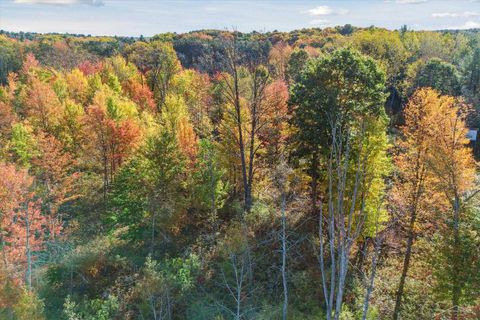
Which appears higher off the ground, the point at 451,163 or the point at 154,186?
the point at 451,163

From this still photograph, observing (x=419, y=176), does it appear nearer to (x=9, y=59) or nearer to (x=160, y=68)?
(x=160, y=68)

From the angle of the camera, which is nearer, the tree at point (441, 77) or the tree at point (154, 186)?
the tree at point (154, 186)

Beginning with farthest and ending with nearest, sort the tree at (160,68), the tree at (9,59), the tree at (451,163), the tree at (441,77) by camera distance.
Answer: the tree at (9,59) → the tree at (160,68) → the tree at (441,77) → the tree at (451,163)


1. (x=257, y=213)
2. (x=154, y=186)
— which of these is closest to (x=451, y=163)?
(x=257, y=213)

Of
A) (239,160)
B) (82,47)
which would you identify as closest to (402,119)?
(239,160)

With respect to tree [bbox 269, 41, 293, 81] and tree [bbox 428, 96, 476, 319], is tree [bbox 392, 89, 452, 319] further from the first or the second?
tree [bbox 269, 41, 293, 81]

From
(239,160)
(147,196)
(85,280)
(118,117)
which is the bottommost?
(85,280)

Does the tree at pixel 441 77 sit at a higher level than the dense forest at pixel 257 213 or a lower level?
higher

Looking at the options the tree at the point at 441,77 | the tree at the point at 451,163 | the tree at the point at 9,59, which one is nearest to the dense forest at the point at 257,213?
the tree at the point at 451,163

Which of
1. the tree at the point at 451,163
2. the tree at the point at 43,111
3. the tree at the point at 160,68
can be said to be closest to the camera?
the tree at the point at 451,163

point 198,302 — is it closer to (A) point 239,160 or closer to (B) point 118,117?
(A) point 239,160

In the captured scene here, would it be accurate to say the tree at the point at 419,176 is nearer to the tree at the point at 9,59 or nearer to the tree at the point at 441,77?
the tree at the point at 441,77
